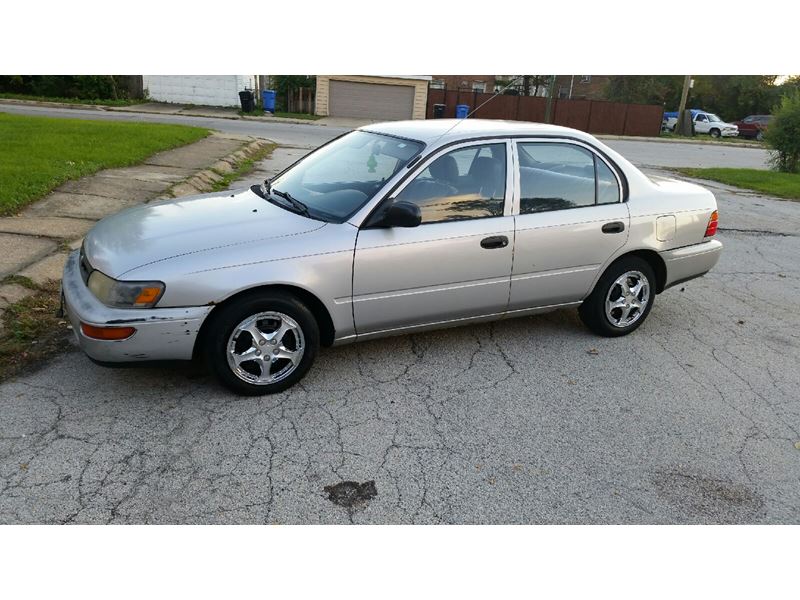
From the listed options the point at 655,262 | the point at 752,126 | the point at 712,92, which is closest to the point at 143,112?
the point at 655,262

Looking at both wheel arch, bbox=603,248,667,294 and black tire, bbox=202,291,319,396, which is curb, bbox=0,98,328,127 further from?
black tire, bbox=202,291,319,396

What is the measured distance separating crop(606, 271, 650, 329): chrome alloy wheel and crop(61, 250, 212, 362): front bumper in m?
3.10

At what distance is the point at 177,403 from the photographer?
3.97 meters

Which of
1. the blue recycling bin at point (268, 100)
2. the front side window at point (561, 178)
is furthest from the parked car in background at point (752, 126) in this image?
the front side window at point (561, 178)

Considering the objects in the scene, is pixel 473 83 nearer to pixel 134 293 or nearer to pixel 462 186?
pixel 462 186

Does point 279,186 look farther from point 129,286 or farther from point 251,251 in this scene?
point 129,286

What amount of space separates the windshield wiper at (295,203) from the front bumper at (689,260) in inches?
112

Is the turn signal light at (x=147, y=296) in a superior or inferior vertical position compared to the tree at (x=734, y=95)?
inferior

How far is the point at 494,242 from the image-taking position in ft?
15.1

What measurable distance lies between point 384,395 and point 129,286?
163 centimetres

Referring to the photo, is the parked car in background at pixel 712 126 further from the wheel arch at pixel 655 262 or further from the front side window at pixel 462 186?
the front side window at pixel 462 186

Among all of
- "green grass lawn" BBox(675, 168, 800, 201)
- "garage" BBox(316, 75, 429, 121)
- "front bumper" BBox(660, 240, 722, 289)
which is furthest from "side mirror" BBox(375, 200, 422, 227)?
"garage" BBox(316, 75, 429, 121)

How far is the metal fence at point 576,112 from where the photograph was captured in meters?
34.5

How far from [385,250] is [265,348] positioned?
949 millimetres
